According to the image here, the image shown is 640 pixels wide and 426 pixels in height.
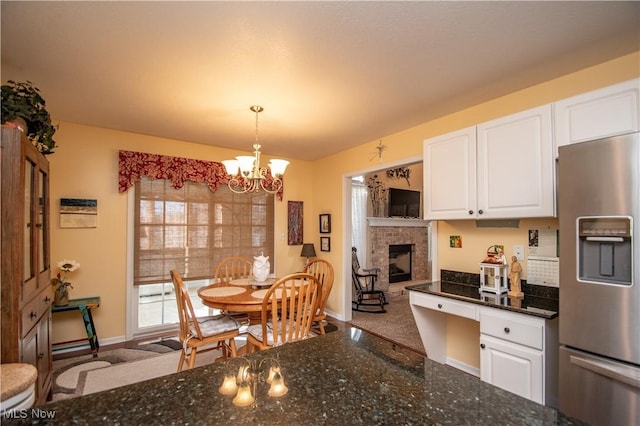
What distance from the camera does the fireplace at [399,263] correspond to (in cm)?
619

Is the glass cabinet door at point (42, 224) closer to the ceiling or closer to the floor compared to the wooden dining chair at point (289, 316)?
closer to the ceiling

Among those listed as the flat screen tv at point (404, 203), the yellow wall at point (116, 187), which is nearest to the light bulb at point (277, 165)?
the yellow wall at point (116, 187)

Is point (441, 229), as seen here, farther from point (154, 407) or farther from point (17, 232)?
point (17, 232)

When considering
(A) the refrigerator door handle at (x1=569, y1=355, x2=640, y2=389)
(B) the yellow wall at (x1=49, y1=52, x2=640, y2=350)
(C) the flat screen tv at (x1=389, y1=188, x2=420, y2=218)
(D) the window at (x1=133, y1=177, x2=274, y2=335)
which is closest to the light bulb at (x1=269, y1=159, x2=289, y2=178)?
(B) the yellow wall at (x1=49, y1=52, x2=640, y2=350)

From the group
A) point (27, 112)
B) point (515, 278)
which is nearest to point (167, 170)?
point (27, 112)

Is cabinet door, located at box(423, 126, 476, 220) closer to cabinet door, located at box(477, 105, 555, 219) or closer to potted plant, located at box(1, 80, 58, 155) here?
cabinet door, located at box(477, 105, 555, 219)

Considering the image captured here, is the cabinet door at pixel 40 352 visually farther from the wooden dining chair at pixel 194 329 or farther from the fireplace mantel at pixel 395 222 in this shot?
the fireplace mantel at pixel 395 222

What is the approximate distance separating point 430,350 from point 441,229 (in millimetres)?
1183

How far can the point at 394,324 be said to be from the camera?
4.25 meters

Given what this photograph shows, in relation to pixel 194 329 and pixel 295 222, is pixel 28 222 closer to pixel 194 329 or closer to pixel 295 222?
pixel 194 329

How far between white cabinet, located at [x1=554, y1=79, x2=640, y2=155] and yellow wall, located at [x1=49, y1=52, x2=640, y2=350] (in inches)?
17.2

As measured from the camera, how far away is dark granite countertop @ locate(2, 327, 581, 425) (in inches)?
26.0

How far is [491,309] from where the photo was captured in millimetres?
2125

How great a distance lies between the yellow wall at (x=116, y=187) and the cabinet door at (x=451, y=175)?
1.29 feet
